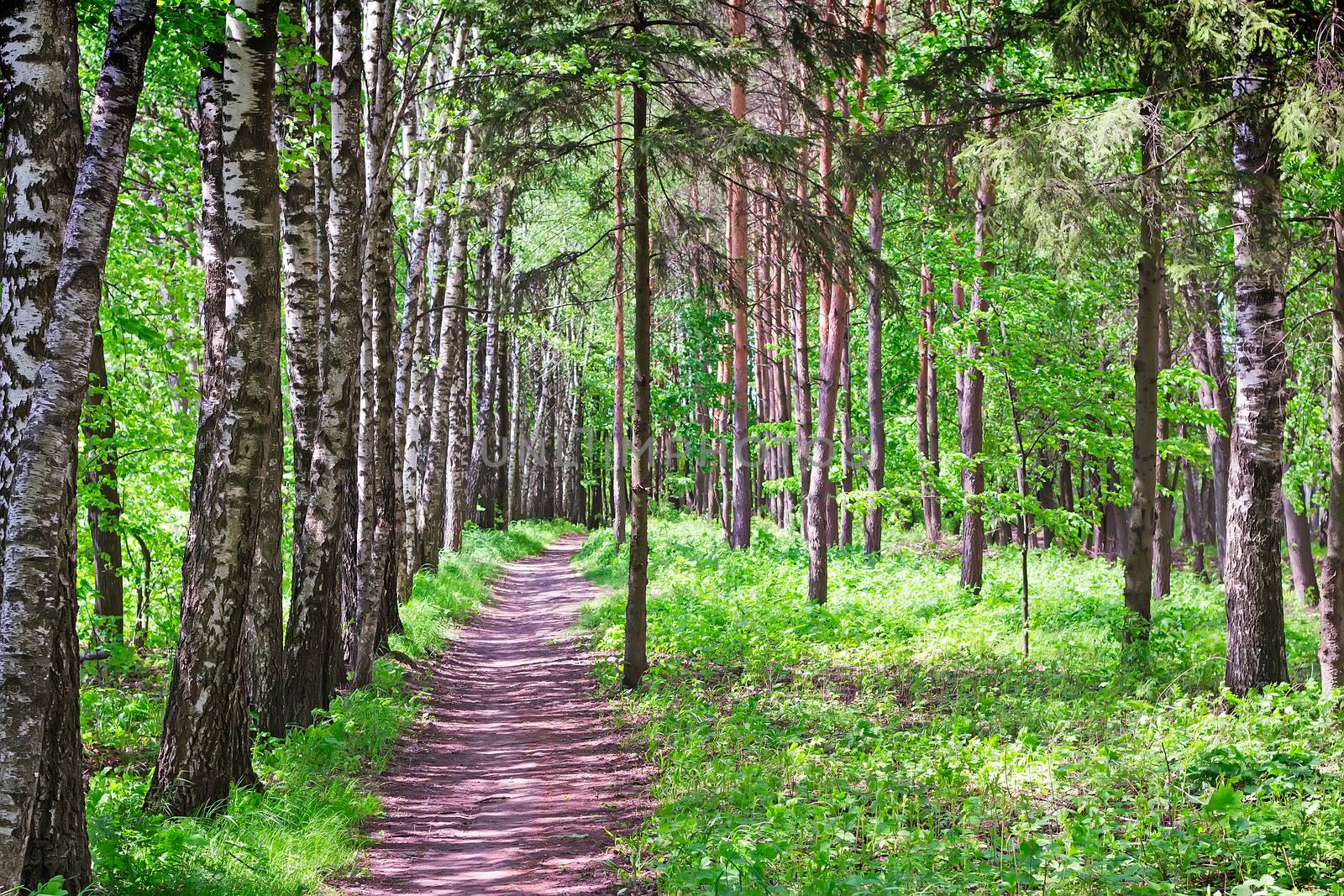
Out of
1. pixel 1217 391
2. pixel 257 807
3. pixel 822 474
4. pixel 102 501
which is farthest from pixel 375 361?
pixel 1217 391

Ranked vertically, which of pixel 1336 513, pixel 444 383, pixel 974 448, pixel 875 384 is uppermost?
pixel 875 384

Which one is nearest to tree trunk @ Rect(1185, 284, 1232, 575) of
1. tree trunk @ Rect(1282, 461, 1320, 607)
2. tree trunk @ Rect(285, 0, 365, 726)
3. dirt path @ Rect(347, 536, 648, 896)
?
tree trunk @ Rect(1282, 461, 1320, 607)

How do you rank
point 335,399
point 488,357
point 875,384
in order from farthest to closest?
point 488,357 < point 875,384 < point 335,399

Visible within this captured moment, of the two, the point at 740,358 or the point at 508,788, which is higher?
the point at 740,358

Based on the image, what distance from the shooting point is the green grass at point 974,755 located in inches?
199

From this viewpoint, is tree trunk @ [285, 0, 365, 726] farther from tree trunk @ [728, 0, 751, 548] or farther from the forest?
tree trunk @ [728, 0, 751, 548]

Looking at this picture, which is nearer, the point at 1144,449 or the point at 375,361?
the point at 1144,449

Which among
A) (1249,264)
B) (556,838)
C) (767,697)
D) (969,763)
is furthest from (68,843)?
(1249,264)

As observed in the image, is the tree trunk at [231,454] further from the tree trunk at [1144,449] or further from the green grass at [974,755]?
the tree trunk at [1144,449]

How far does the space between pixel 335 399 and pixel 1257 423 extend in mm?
8109

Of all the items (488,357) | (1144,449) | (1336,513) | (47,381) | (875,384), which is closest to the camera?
(47,381)

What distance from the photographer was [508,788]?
8305 millimetres

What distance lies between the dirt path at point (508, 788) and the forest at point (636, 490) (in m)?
0.06

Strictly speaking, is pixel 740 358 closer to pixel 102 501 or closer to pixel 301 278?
pixel 102 501
